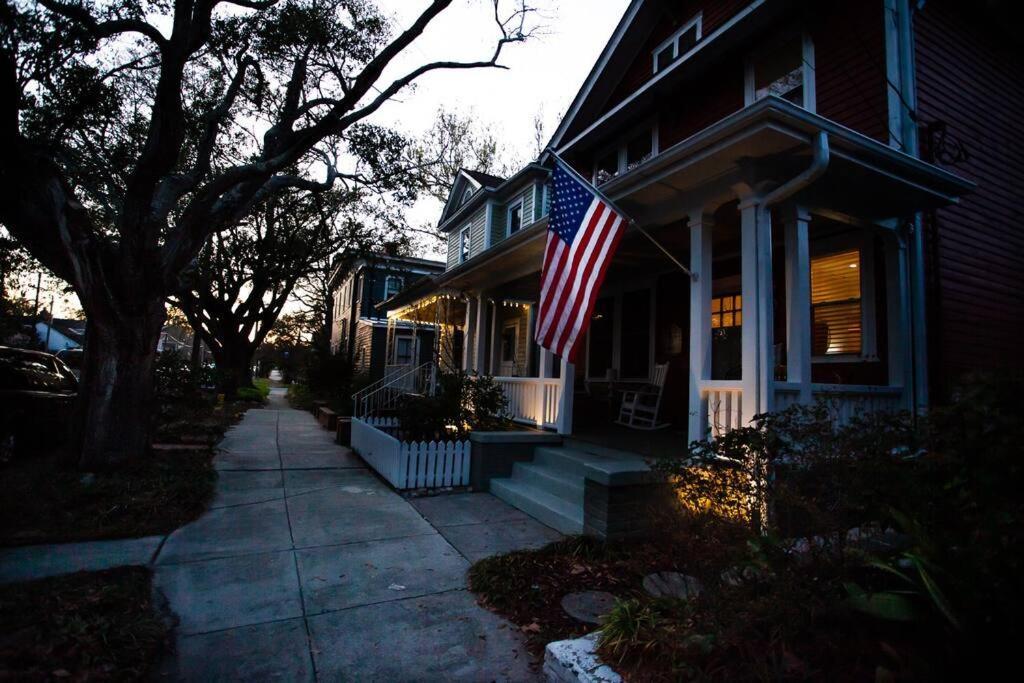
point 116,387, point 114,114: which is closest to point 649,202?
point 116,387

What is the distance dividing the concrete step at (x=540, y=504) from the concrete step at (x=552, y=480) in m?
0.05

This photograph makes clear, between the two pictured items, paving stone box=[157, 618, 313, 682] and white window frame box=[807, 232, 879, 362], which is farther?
white window frame box=[807, 232, 879, 362]

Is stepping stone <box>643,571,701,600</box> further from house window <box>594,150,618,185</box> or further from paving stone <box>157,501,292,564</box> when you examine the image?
house window <box>594,150,618,185</box>

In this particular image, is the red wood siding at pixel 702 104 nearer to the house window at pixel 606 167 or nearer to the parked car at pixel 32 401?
the house window at pixel 606 167

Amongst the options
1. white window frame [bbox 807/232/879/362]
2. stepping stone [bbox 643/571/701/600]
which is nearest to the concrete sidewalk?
stepping stone [bbox 643/571/701/600]

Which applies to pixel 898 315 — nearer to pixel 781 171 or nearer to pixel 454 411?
pixel 781 171

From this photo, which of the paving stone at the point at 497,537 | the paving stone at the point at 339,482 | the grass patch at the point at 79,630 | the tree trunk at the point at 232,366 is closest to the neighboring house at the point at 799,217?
the paving stone at the point at 497,537

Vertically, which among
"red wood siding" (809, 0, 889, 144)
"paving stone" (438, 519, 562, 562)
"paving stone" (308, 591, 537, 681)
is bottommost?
"paving stone" (308, 591, 537, 681)

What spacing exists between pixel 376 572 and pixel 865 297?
6024 millimetres

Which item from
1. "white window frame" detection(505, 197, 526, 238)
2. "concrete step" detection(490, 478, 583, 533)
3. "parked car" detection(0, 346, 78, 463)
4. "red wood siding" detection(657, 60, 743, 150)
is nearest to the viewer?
"concrete step" detection(490, 478, 583, 533)

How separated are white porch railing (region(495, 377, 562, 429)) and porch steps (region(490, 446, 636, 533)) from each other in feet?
2.99

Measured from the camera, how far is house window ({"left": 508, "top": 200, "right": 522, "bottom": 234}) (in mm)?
15077

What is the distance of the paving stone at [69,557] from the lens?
3.59 m

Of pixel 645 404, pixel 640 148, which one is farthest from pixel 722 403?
pixel 640 148
